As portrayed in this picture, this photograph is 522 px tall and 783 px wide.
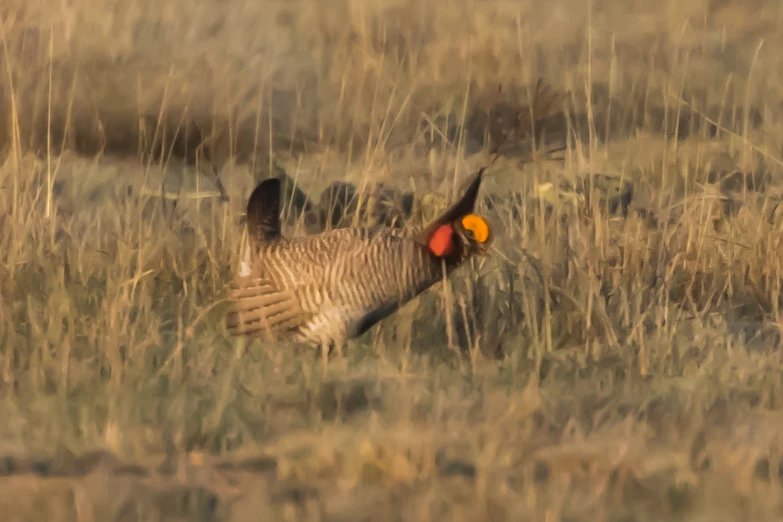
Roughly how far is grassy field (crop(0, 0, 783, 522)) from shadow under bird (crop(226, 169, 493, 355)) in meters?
0.09

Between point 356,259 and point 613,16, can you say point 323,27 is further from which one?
point 356,259

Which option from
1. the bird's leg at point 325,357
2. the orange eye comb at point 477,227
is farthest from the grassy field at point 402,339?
the orange eye comb at point 477,227

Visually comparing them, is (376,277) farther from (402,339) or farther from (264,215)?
(264,215)

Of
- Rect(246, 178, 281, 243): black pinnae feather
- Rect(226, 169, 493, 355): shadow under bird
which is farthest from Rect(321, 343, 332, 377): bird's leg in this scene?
Rect(246, 178, 281, 243): black pinnae feather

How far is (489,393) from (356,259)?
656 millimetres

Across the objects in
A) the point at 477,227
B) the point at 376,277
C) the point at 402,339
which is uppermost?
the point at 477,227

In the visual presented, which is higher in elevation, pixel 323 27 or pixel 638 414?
pixel 323 27

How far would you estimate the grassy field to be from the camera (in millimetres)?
2521

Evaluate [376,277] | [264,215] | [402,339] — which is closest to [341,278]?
[376,277]

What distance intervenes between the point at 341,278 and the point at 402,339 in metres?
0.24

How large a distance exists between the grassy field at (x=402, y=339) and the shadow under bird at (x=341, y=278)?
0.09 meters

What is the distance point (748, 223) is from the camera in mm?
4609

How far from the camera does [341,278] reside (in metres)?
3.60

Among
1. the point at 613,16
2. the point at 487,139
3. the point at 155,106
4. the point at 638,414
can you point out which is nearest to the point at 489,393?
the point at 638,414
